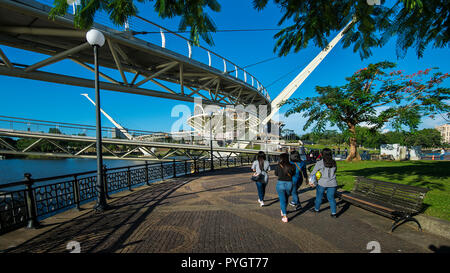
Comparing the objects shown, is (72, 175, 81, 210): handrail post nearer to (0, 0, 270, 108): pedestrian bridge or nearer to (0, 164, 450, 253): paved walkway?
(0, 164, 450, 253): paved walkway

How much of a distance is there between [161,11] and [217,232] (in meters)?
3.99

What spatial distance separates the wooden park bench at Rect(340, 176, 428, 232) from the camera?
147 inches

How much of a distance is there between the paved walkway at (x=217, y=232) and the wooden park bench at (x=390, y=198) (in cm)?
30

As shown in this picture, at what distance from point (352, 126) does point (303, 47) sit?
575 inches

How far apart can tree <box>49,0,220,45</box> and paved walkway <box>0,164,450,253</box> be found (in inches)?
143

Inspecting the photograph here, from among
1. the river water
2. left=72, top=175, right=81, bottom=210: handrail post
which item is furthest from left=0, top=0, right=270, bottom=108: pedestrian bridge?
the river water

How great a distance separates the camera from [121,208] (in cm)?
552

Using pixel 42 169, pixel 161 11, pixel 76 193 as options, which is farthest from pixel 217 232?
pixel 42 169

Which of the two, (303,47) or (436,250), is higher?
(303,47)

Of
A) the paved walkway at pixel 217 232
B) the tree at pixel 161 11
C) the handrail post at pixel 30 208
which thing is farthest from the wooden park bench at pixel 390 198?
the handrail post at pixel 30 208

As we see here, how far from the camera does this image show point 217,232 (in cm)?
385

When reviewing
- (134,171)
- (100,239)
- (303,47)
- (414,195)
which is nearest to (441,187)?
(414,195)

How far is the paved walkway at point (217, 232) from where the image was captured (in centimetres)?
325
